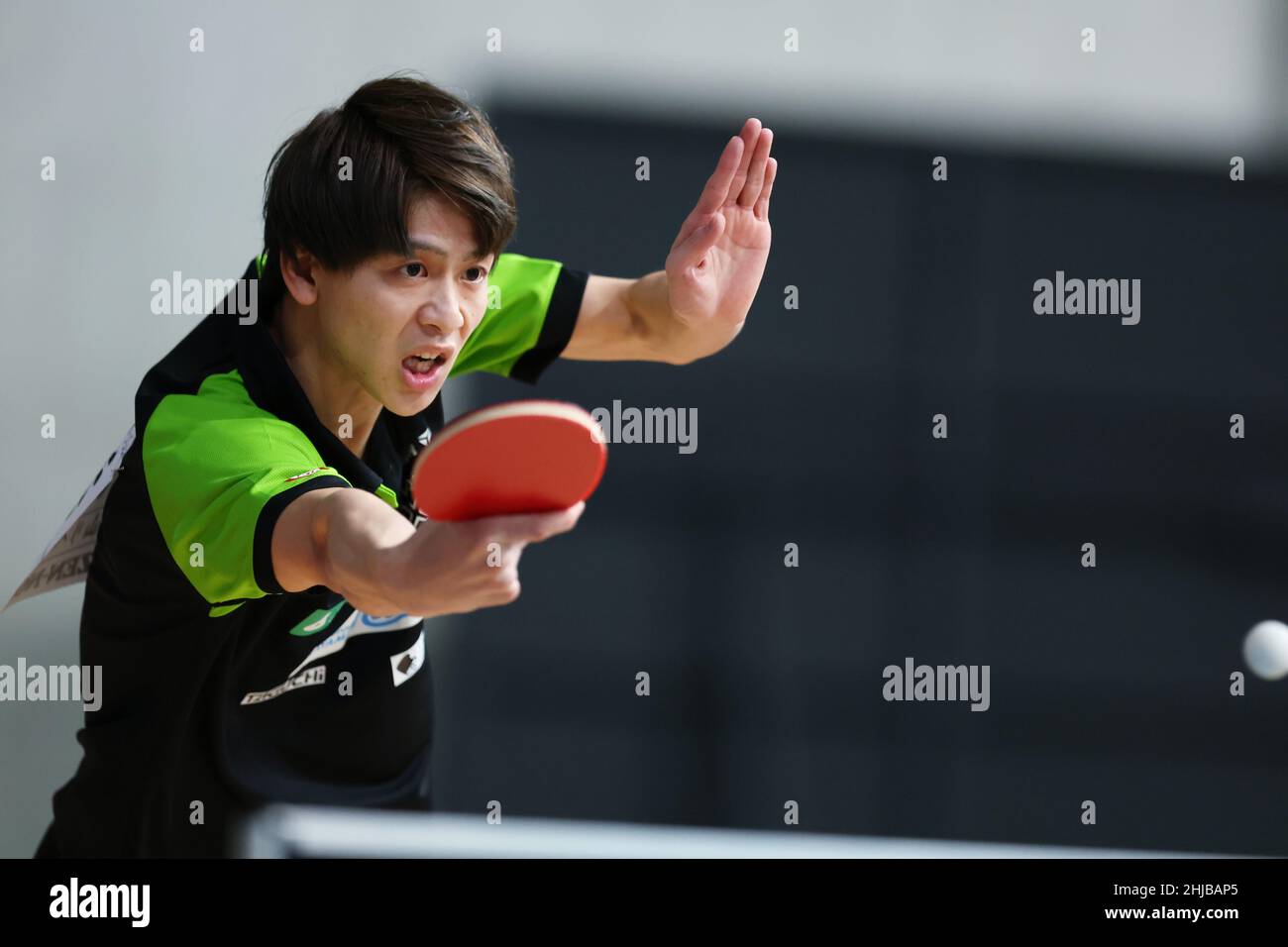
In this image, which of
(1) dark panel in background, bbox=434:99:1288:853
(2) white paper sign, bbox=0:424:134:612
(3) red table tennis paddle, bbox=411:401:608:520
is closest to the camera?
(3) red table tennis paddle, bbox=411:401:608:520

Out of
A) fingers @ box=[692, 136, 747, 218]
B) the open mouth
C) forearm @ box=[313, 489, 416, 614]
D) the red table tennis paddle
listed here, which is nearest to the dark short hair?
the open mouth

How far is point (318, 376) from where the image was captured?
5.02 feet

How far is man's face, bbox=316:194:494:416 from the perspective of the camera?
143cm

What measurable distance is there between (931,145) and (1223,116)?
32.6 inches

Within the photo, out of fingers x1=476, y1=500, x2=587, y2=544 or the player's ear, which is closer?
fingers x1=476, y1=500, x2=587, y2=544

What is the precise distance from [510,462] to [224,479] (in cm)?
42

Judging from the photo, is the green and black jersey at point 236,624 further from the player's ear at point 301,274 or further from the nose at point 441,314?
the nose at point 441,314

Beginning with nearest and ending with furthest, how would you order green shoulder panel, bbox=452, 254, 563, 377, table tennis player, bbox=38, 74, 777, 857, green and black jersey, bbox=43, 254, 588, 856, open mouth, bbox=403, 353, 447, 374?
1. table tennis player, bbox=38, 74, 777, 857
2. green and black jersey, bbox=43, 254, 588, 856
3. open mouth, bbox=403, 353, 447, 374
4. green shoulder panel, bbox=452, 254, 563, 377

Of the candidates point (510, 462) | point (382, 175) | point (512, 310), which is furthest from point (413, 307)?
point (510, 462)

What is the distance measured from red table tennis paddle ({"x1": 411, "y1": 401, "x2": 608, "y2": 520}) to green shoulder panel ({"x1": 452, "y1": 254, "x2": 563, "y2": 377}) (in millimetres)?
798

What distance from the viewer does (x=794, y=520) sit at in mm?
3498

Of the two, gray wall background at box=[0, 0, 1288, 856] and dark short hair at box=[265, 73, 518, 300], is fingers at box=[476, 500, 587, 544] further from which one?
gray wall background at box=[0, 0, 1288, 856]

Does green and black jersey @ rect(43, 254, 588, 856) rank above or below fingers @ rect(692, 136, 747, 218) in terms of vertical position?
below

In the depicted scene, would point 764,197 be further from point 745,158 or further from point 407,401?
point 407,401
